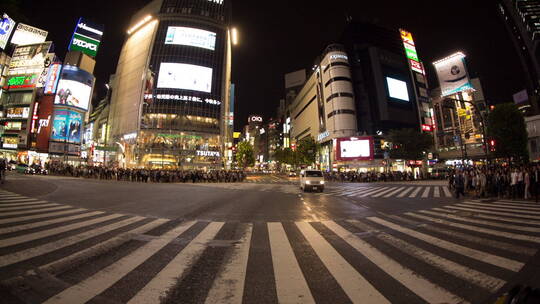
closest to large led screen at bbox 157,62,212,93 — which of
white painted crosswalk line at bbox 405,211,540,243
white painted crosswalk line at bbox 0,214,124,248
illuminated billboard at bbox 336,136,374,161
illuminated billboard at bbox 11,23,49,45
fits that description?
illuminated billboard at bbox 11,23,49,45

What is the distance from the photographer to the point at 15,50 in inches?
2406

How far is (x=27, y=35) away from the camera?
206 feet

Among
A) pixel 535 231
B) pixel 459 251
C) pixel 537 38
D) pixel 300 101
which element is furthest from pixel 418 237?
pixel 300 101

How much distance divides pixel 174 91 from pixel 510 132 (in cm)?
7133

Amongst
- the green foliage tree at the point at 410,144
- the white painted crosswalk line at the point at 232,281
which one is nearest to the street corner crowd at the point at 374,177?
the green foliage tree at the point at 410,144

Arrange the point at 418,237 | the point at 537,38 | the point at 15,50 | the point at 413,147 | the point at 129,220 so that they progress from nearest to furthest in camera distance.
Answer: the point at 418,237 → the point at 129,220 → the point at 537,38 → the point at 413,147 → the point at 15,50

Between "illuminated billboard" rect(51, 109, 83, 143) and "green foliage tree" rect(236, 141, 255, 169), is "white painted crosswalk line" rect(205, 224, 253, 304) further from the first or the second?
"green foliage tree" rect(236, 141, 255, 169)

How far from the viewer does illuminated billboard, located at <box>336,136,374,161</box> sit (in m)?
60.7

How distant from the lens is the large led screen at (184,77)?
68000 mm

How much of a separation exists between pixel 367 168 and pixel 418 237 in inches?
2389

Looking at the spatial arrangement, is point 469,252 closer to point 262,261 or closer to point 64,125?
point 262,261

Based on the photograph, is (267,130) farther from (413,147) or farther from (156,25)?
(413,147)

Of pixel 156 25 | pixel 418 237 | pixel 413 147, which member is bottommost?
pixel 418 237

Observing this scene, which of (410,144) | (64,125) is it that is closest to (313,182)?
(410,144)
